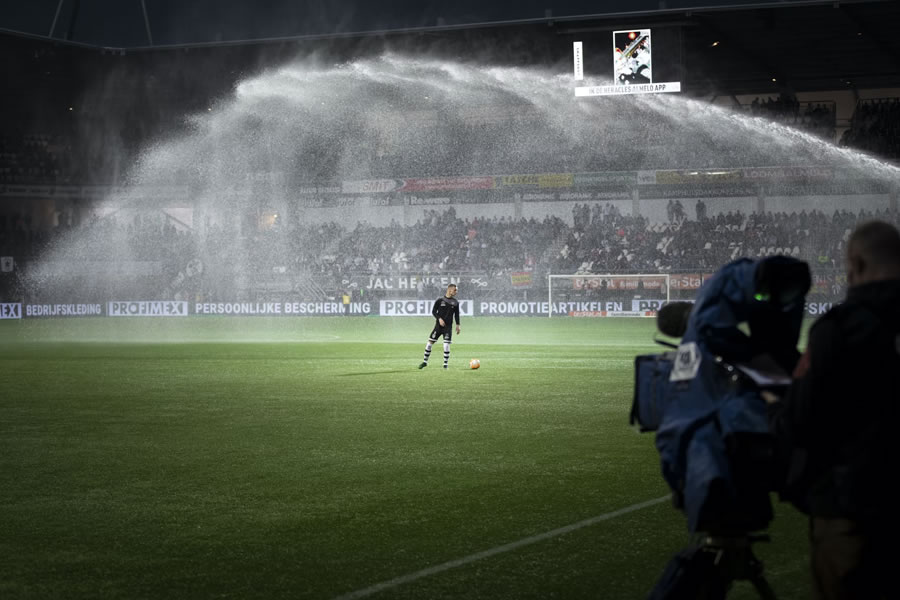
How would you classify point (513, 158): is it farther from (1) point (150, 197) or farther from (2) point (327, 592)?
(2) point (327, 592)

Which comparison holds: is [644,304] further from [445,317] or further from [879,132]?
[445,317]

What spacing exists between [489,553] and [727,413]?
3373 mm

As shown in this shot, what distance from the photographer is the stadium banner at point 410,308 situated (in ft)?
153

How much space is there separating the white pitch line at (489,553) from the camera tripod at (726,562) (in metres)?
2.42

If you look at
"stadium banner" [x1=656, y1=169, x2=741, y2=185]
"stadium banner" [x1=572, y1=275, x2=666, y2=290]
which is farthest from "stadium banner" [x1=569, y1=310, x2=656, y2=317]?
"stadium banner" [x1=656, y1=169, x2=741, y2=185]

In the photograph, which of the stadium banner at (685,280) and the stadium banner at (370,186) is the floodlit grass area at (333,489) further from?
the stadium banner at (370,186)

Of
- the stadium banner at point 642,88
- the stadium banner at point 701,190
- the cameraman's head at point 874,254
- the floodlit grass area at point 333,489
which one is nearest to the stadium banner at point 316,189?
the stadium banner at point 701,190

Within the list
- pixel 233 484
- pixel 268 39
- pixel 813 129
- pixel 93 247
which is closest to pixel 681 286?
pixel 813 129

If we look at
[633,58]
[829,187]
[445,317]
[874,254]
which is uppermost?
[633,58]

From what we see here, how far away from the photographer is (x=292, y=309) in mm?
48094

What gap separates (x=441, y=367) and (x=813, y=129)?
29.4 m

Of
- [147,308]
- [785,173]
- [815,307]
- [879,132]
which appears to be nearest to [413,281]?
[147,308]

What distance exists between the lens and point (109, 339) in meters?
32.7

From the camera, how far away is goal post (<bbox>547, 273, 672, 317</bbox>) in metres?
43.8
